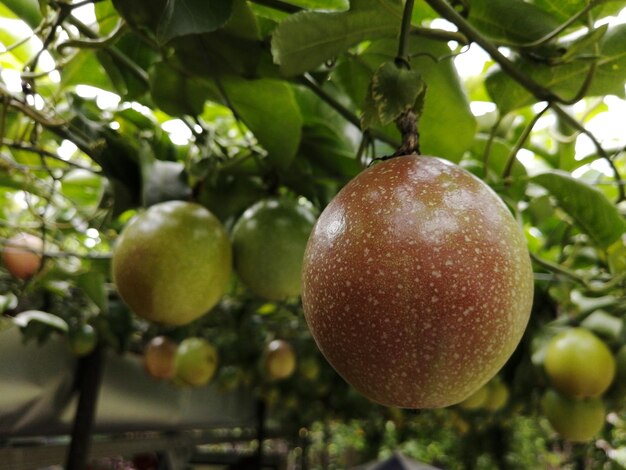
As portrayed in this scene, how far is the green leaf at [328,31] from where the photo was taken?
54 centimetres

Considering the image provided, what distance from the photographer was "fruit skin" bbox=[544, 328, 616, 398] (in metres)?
1.01

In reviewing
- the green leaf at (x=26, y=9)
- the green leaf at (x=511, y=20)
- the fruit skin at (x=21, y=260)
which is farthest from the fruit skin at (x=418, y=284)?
the fruit skin at (x=21, y=260)

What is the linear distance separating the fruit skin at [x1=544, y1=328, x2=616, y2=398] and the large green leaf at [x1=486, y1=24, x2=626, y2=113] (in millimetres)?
492

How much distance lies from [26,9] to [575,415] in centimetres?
124

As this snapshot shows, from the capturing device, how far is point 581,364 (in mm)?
1010

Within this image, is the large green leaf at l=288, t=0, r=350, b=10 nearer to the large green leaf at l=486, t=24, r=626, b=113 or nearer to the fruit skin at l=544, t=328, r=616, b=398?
the large green leaf at l=486, t=24, r=626, b=113

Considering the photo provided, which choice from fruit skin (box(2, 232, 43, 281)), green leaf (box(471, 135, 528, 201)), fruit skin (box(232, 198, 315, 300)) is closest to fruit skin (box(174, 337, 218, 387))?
fruit skin (box(2, 232, 43, 281))

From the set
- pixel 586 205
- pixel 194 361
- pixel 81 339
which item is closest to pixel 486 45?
pixel 586 205

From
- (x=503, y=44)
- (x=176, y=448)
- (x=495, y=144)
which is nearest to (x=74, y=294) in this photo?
(x=495, y=144)

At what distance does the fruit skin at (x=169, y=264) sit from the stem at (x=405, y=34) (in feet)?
1.30

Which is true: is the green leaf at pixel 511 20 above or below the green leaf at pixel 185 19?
above

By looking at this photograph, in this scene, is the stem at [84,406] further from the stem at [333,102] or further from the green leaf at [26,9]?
the stem at [333,102]

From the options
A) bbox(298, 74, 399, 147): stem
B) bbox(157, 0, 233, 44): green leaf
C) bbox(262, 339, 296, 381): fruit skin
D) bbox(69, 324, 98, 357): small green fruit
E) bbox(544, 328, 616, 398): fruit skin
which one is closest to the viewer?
bbox(157, 0, 233, 44): green leaf

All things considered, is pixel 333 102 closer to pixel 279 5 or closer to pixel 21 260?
pixel 279 5
